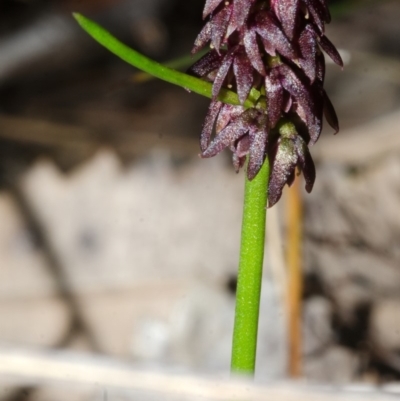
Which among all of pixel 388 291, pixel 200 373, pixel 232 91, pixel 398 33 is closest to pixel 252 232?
pixel 232 91

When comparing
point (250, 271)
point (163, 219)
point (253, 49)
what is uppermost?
point (163, 219)

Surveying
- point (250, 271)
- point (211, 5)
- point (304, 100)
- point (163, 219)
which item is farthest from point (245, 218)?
point (163, 219)

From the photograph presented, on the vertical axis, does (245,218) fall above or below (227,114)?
below

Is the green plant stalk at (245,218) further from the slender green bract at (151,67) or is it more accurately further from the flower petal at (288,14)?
the flower petal at (288,14)

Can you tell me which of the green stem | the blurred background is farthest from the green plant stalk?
the blurred background

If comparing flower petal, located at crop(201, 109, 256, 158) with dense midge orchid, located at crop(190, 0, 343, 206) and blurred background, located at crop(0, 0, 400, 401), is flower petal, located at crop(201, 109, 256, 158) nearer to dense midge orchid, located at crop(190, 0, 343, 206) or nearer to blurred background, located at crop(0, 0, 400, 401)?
dense midge orchid, located at crop(190, 0, 343, 206)

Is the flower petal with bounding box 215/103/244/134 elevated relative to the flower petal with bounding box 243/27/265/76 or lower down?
lower down

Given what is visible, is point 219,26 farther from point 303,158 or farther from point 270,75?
point 303,158
